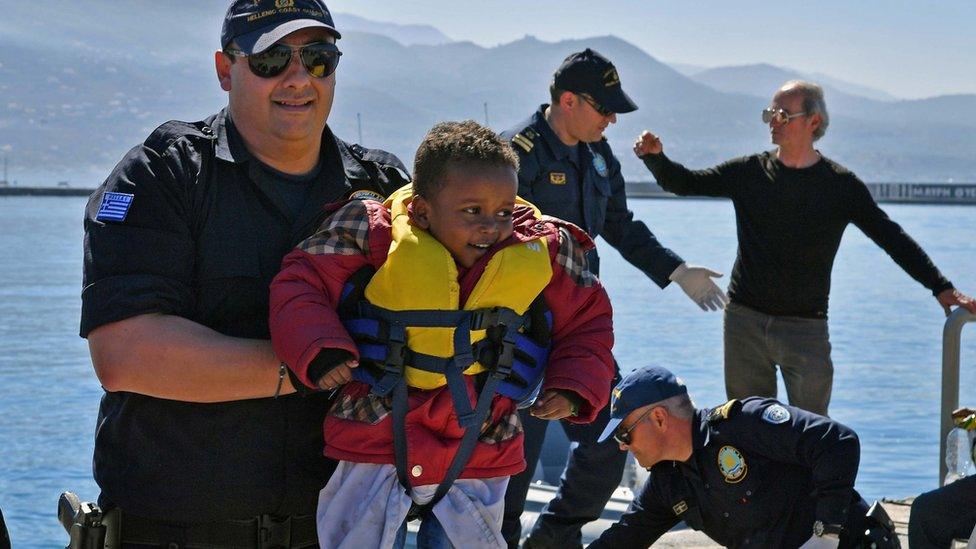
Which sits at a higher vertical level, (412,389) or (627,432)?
(412,389)

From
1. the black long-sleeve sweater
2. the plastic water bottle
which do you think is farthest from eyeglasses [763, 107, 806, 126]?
the plastic water bottle

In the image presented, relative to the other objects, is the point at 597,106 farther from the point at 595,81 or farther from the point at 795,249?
the point at 795,249

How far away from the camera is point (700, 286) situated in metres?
4.57

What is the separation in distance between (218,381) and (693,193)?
353 cm

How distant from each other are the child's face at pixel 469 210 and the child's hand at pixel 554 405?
246mm

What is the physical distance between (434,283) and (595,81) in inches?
99.0

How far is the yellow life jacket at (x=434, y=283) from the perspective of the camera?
2041 mm

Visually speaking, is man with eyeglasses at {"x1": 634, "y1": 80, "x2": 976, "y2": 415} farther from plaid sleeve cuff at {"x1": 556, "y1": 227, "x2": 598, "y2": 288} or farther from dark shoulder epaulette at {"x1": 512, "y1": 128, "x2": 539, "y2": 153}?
plaid sleeve cuff at {"x1": 556, "y1": 227, "x2": 598, "y2": 288}

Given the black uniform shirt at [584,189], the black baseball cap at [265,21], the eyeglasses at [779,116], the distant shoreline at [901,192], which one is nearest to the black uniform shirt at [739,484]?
the black uniform shirt at [584,189]

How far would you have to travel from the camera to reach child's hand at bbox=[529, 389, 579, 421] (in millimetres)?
2152

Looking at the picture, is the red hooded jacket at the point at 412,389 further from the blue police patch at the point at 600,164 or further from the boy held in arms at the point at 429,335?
the blue police patch at the point at 600,164

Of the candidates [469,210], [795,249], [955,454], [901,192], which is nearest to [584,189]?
[795,249]

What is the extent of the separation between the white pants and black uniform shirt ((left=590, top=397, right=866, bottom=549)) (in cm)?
136

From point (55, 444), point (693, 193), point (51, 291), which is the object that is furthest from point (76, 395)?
point (51, 291)
